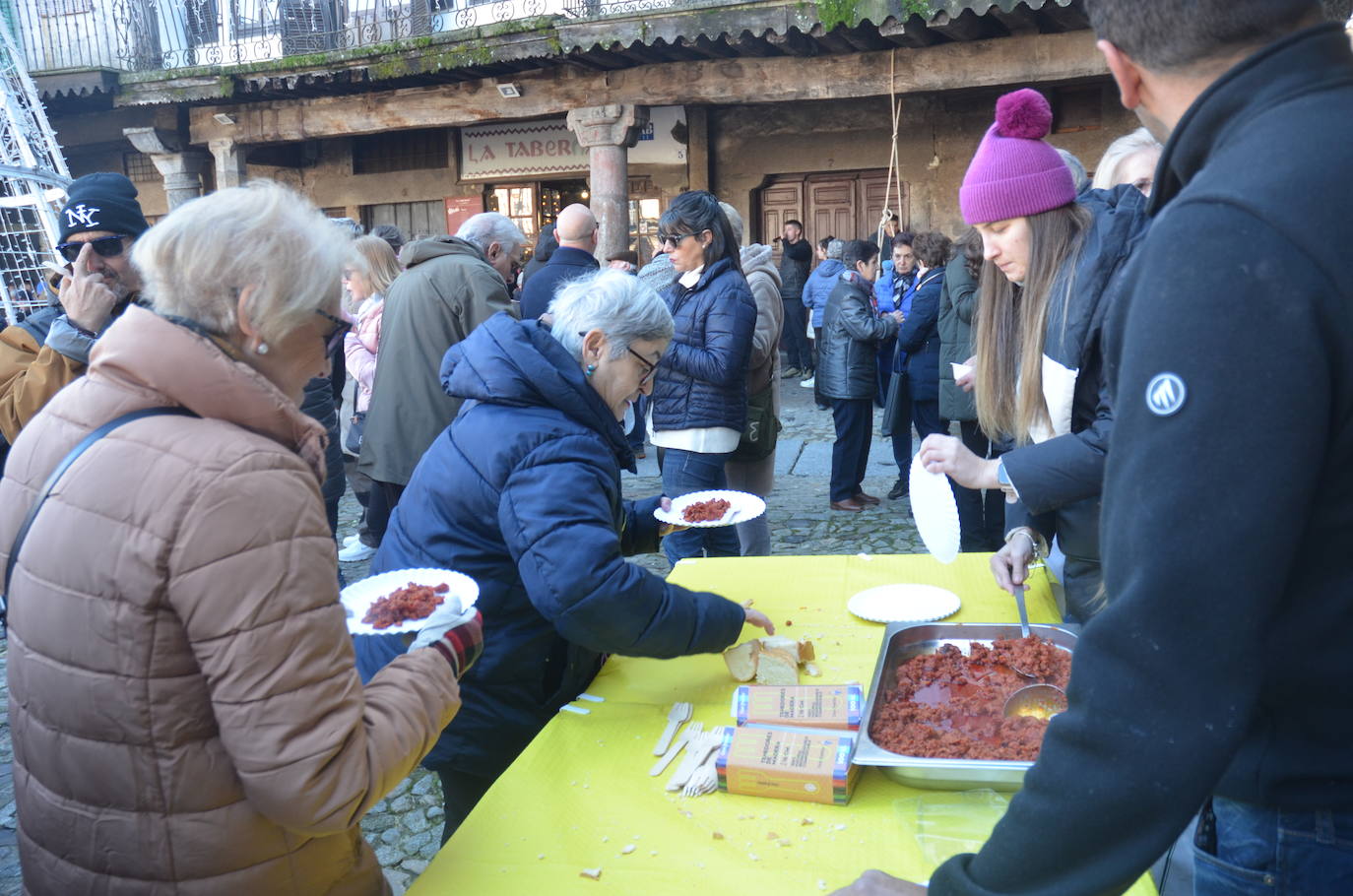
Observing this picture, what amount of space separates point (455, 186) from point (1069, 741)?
→ 1410cm

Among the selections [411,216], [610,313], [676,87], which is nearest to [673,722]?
[610,313]

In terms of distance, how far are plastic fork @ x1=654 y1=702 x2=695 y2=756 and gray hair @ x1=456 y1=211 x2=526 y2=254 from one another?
3668 millimetres

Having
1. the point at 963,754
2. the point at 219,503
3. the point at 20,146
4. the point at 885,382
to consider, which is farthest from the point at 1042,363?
the point at 20,146

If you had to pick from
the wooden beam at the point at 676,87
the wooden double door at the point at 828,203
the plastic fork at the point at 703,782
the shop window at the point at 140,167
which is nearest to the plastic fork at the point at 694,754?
the plastic fork at the point at 703,782

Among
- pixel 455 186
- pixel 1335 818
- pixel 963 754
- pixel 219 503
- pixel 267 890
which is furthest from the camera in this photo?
pixel 455 186

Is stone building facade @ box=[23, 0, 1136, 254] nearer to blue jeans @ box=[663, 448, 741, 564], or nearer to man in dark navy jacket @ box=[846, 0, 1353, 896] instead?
blue jeans @ box=[663, 448, 741, 564]

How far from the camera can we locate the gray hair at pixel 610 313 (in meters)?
2.41

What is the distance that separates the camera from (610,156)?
10.2 metres

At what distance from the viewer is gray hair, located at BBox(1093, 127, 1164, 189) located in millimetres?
2898

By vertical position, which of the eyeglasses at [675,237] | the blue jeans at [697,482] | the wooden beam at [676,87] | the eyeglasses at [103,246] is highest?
the wooden beam at [676,87]

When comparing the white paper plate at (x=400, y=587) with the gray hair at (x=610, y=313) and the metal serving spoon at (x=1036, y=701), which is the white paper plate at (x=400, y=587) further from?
the metal serving spoon at (x=1036, y=701)

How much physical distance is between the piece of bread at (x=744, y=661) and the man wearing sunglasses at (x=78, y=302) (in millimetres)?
2275

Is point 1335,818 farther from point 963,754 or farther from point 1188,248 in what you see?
point 963,754

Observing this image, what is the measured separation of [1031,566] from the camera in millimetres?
2834
